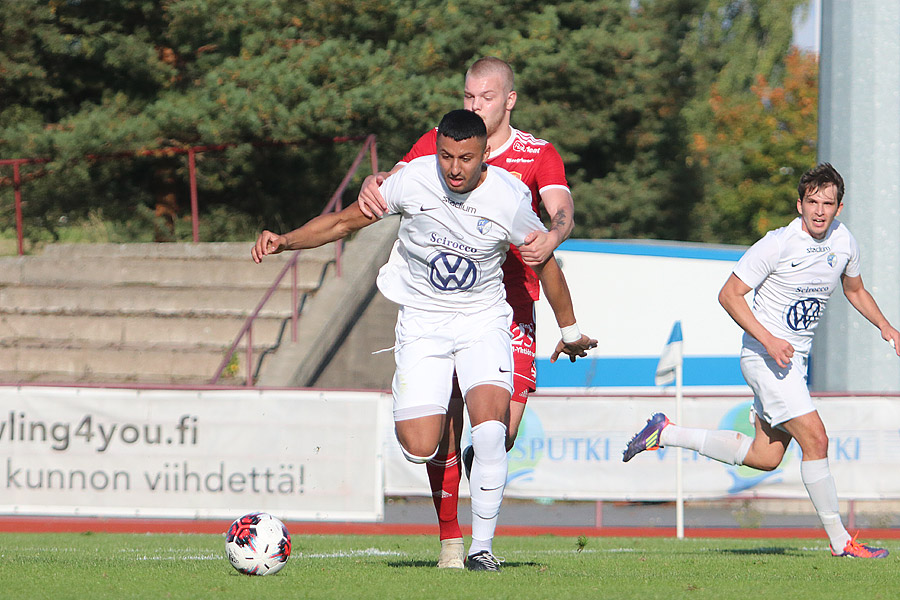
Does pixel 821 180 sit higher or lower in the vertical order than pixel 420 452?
higher

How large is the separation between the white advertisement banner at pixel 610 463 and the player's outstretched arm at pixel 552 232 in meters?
6.78

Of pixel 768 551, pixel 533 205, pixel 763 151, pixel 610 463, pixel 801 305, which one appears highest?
pixel 763 151

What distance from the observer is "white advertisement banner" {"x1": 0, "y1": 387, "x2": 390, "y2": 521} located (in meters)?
12.6

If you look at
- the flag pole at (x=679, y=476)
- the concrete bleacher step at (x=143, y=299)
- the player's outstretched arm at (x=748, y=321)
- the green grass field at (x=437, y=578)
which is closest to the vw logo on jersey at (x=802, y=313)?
the player's outstretched arm at (x=748, y=321)

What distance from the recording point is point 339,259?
64.9 feet

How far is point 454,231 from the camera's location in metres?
5.96

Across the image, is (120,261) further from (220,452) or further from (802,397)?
(802,397)

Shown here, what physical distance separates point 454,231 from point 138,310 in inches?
572

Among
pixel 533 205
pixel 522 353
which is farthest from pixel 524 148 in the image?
pixel 522 353

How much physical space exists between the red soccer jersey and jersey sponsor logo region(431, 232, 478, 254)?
2.38 feet

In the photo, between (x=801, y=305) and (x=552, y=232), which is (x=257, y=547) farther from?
(x=801, y=305)

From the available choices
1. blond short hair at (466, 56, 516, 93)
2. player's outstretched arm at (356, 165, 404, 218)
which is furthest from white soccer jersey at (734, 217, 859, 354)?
player's outstretched arm at (356, 165, 404, 218)

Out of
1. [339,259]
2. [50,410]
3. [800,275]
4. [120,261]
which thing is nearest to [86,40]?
[120,261]

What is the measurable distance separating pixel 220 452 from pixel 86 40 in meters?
13.7
